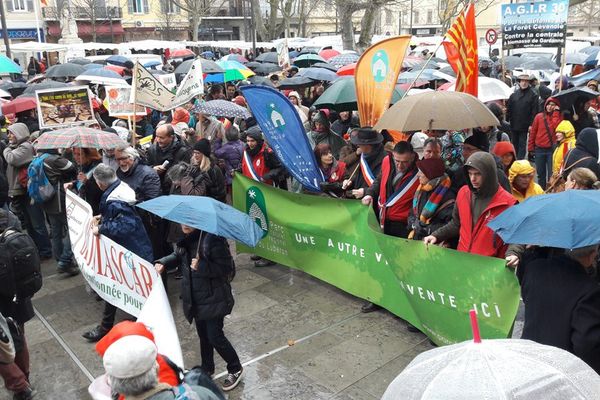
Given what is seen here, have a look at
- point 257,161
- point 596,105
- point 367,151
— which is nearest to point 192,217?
point 367,151

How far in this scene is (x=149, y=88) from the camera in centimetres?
850

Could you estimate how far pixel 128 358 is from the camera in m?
2.46

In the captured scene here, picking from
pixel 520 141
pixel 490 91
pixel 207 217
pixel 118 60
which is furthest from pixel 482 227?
pixel 118 60

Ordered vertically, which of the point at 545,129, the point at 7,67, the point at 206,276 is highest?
the point at 7,67

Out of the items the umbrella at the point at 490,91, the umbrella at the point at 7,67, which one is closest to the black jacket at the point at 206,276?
the umbrella at the point at 490,91

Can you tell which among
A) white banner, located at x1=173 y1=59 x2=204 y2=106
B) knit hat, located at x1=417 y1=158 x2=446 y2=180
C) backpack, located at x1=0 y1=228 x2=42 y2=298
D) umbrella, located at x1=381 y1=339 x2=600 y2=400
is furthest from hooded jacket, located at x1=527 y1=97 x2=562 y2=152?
umbrella, located at x1=381 y1=339 x2=600 y2=400

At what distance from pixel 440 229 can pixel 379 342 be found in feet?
4.01

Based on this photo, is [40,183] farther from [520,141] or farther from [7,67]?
[7,67]

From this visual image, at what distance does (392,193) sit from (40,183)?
403 cm

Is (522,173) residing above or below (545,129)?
above

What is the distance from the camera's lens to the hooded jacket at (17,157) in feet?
23.9

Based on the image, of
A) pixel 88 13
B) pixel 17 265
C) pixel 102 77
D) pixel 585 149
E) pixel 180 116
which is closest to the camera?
pixel 17 265

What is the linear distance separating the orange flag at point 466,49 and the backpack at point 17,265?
4.67 metres

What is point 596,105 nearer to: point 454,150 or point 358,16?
point 454,150
